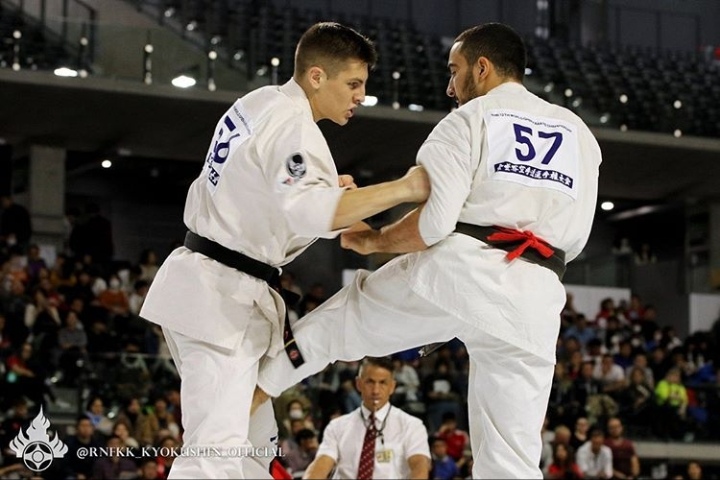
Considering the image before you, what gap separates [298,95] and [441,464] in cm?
739

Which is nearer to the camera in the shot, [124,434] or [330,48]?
[330,48]

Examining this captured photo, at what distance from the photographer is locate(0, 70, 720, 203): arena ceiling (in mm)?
16391

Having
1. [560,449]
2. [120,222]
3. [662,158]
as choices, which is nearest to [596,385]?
[560,449]

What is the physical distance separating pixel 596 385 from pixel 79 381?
6.04 meters

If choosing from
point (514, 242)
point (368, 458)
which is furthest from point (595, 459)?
Result: point (514, 242)

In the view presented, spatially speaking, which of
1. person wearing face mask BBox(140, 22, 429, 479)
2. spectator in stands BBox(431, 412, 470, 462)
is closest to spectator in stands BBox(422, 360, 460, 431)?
spectator in stands BBox(431, 412, 470, 462)

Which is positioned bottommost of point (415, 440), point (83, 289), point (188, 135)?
point (415, 440)

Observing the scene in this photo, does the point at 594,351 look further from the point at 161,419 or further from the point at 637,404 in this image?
the point at 161,419

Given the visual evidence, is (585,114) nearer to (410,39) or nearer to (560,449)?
(410,39)

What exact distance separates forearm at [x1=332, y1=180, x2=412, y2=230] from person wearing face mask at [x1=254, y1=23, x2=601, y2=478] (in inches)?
4.3

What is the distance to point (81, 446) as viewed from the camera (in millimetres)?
10133

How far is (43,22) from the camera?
15.2 meters

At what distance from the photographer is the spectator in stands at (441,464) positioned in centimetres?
1155

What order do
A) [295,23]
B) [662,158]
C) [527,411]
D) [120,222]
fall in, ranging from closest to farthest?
1. [527,411]
2. [295,23]
3. [662,158]
4. [120,222]
